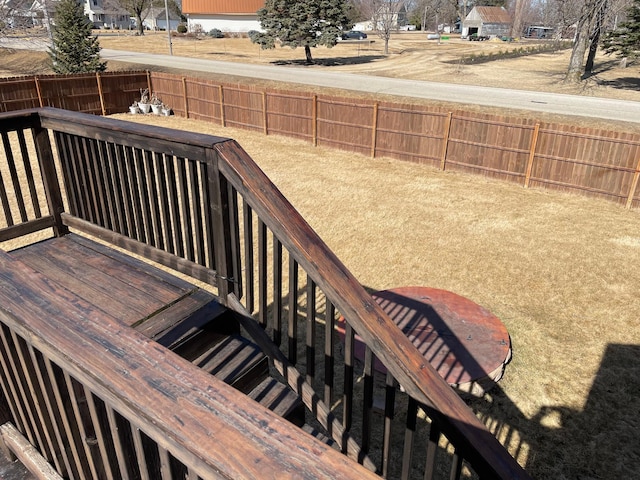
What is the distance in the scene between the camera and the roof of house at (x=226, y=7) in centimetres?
6088

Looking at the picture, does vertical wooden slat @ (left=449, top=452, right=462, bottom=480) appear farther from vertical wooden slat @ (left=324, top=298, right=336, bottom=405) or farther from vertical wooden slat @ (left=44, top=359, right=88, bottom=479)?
vertical wooden slat @ (left=44, top=359, right=88, bottom=479)

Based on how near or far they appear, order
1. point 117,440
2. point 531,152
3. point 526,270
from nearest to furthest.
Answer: point 117,440
point 526,270
point 531,152

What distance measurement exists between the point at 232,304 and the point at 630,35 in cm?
2868

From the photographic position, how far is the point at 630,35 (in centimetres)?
2412

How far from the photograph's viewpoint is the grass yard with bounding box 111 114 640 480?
482 centimetres

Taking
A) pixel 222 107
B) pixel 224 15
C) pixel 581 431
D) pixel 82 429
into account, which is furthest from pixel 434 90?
pixel 224 15

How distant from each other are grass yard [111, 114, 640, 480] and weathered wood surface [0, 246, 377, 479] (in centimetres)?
426

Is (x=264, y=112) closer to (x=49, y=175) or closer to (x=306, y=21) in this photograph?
(x=49, y=175)

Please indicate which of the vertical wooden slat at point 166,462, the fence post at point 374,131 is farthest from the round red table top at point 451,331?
the fence post at point 374,131

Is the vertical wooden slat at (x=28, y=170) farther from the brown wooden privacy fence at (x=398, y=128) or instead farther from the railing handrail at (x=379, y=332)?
the brown wooden privacy fence at (x=398, y=128)

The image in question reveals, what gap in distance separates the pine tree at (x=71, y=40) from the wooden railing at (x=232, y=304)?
22512 millimetres

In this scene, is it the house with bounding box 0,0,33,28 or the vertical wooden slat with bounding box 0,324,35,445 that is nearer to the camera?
the vertical wooden slat with bounding box 0,324,35,445

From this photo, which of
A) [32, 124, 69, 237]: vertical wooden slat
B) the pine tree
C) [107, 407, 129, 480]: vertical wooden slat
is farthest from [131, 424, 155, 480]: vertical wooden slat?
the pine tree

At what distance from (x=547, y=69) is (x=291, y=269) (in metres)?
37.3
